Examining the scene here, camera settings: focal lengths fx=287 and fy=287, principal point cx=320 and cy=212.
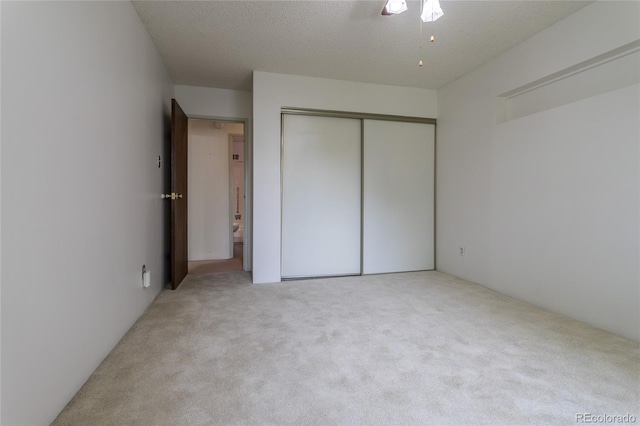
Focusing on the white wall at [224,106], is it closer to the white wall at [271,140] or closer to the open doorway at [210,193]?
the white wall at [271,140]

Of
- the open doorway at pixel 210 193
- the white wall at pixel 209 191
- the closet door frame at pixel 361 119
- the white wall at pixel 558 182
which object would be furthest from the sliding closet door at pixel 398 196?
the white wall at pixel 209 191

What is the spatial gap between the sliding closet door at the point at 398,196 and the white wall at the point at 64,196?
2.56 metres

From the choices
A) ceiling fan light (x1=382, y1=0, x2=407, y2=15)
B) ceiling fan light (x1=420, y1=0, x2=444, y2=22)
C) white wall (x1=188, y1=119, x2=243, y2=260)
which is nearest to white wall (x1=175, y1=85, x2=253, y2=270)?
white wall (x1=188, y1=119, x2=243, y2=260)

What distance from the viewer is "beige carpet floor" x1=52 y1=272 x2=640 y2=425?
4.22ft

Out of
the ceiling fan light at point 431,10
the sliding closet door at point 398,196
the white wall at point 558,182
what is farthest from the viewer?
the sliding closet door at point 398,196

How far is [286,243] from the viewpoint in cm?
349

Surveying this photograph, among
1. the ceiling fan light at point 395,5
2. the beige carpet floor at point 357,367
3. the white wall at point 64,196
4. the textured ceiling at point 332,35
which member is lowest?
the beige carpet floor at point 357,367

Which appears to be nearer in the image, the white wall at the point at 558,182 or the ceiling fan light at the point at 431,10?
the ceiling fan light at the point at 431,10

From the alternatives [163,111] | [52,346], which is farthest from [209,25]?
[52,346]

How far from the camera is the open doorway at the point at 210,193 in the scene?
4613 mm

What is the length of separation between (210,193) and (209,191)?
0.04 metres

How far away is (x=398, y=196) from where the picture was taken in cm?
382

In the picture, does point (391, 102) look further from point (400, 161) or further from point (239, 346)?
point (239, 346)

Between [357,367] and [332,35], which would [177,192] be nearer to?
[332,35]
